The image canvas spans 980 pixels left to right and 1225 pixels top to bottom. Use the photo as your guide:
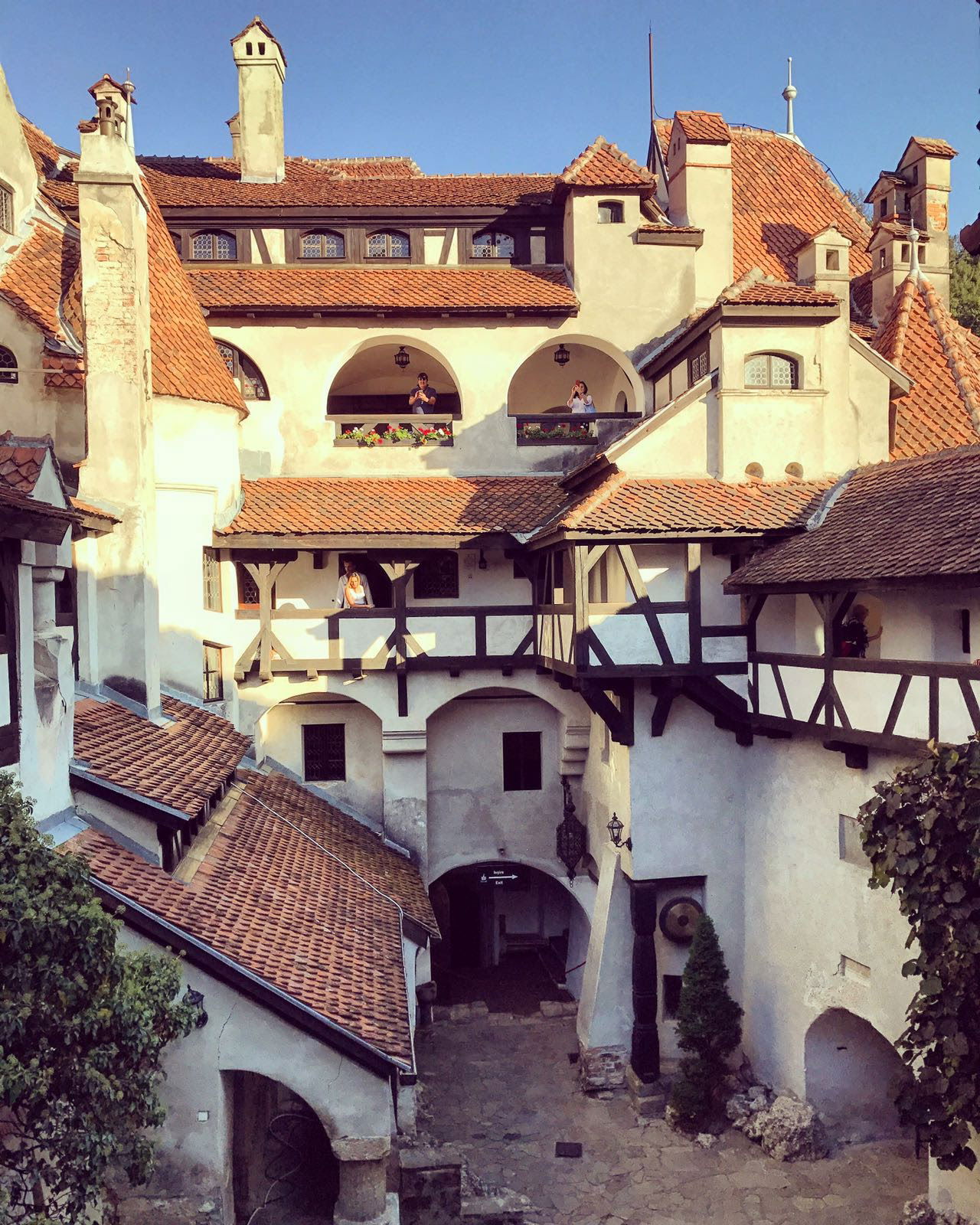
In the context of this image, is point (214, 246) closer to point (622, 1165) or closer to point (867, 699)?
point (867, 699)

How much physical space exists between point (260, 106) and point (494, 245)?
5.73 metres

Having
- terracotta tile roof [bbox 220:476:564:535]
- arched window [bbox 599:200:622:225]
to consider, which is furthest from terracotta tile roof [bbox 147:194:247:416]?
arched window [bbox 599:200:622:225]

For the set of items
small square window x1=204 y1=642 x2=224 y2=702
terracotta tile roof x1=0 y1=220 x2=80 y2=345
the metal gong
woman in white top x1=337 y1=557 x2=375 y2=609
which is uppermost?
terracotta tile roof x1=0 y1=220 x2=80 y2=345

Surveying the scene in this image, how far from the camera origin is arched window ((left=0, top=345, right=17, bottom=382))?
1536cm

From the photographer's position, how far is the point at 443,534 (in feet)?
54.7

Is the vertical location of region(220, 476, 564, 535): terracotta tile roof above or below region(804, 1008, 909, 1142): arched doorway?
above

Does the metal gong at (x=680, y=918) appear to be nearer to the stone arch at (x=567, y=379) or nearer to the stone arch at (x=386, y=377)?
the stone arch at (x=567, y=379)

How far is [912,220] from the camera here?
19.9 m

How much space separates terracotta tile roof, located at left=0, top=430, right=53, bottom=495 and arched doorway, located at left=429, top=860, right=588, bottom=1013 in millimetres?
13125

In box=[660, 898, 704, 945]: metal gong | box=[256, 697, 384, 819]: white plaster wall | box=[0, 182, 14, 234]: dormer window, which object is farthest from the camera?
box=[256, 697, 384, 819]: white plaster wall

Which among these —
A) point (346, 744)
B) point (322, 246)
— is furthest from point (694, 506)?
point (322, 246)

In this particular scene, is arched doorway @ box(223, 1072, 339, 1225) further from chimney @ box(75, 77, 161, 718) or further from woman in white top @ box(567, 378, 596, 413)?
woman in white top @ box(567, 378, 596, 413)

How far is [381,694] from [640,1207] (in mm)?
8751

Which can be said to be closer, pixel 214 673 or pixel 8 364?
pixel 8 364
